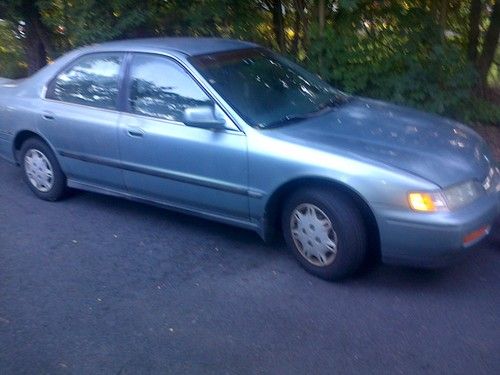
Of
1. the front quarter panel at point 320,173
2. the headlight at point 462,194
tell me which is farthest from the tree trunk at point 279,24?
the headlight at point 462,194

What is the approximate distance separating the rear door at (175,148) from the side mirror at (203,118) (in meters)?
0.06

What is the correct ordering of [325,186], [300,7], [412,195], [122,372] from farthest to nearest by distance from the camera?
[300,7] → [325,186] → [412,195] → [122,372]

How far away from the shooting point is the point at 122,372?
159 inches

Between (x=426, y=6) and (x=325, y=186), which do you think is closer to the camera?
(x=325, y=186)

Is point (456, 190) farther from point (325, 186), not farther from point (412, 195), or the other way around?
point (325, 186)

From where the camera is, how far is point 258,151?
5.09 metres

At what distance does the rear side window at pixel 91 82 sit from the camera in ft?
20.1

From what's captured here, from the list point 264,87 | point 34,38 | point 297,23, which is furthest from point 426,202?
point 34,38

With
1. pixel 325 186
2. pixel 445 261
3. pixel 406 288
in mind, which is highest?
pixel 325 186

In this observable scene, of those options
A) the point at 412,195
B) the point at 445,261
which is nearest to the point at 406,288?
the point at 445,261

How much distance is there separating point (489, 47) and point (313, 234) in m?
4.98

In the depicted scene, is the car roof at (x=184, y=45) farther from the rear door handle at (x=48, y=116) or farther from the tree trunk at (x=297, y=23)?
the tree trunk at (x=297, y=23)

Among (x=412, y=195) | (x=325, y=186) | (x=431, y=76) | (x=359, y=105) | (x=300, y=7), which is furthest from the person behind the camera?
(x=300, y=7)

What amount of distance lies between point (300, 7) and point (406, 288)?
16.5 ft
